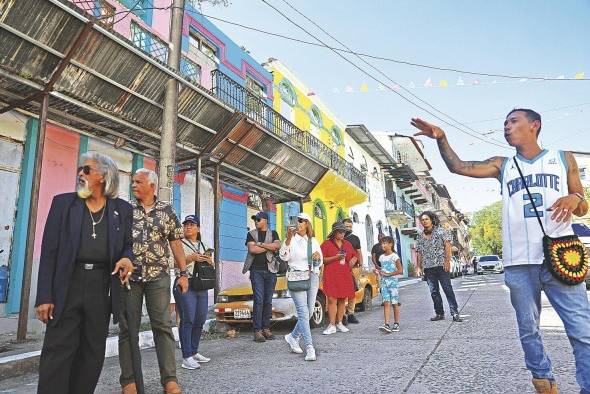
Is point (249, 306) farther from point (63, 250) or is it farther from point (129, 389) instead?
point (63, 250)

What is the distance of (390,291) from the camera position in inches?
260

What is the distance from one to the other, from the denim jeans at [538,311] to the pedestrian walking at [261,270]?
12.3 ft

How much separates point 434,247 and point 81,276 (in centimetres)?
601

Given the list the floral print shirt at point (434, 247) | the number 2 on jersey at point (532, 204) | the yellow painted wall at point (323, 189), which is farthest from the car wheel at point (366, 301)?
the yellow painted wall at point (323, 189)

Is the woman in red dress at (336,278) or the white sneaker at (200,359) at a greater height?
the woman in red dress at (336,278)

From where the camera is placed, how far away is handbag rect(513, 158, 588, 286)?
8.29 ft

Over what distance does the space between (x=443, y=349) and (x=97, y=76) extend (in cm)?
679

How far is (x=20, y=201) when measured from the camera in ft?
26.0

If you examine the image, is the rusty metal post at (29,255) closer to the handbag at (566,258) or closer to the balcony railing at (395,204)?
the handbag at (566,258)

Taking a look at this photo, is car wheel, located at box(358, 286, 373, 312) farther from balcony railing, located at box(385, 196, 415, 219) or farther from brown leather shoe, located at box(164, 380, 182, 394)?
balcony railing, located at box(385, 196, 415, 219)

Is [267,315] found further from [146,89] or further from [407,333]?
[146,89]

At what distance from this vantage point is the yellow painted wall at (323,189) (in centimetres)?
1756

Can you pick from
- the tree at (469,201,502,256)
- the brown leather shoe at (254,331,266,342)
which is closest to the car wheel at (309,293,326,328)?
the brown leather shoe at (254,331,266,342)

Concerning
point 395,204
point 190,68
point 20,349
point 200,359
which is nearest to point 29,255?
point 20,349
